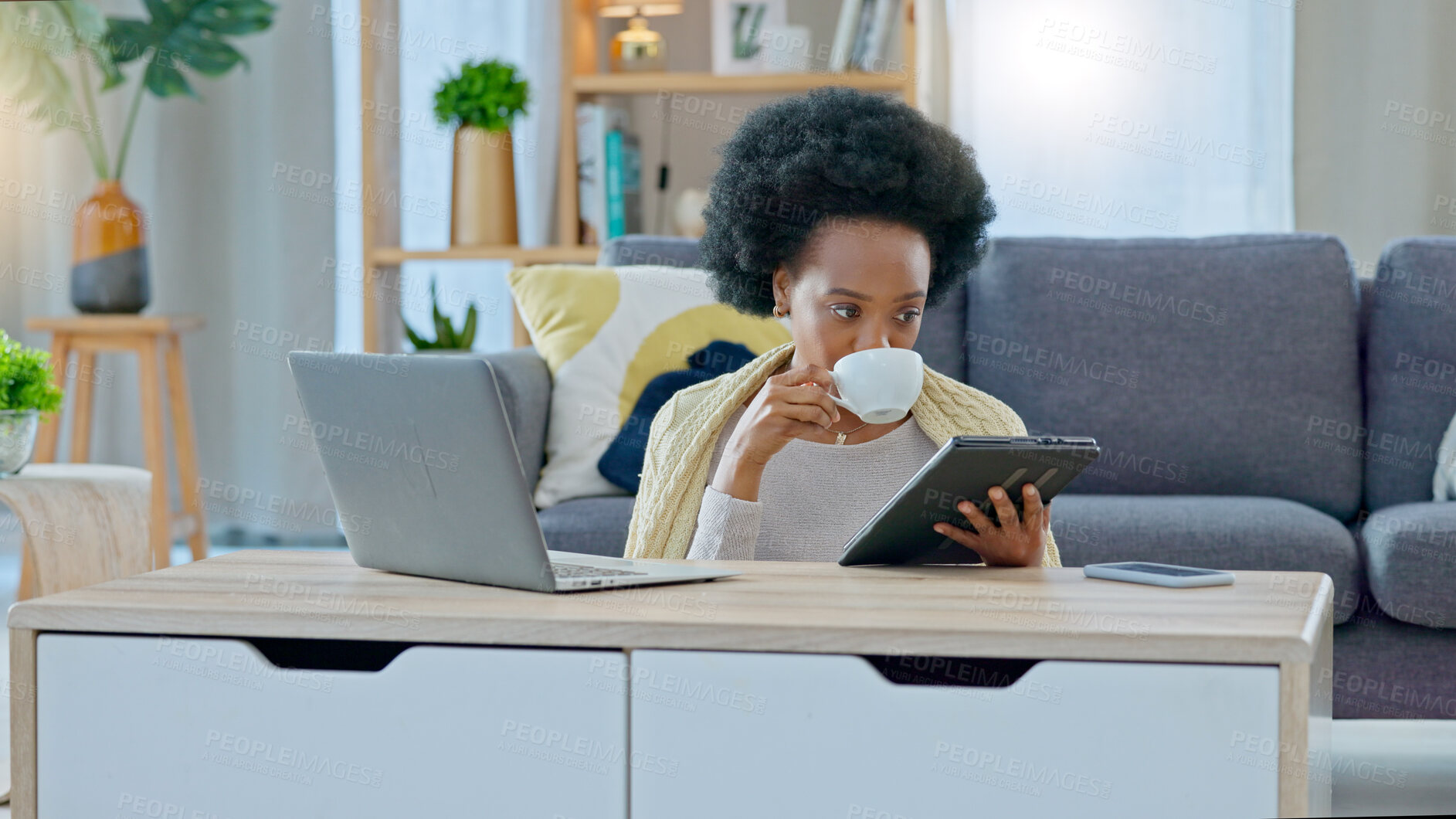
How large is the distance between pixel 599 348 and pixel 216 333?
1.93 meters

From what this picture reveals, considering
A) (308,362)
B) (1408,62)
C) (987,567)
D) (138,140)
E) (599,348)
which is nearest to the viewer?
(308,362)

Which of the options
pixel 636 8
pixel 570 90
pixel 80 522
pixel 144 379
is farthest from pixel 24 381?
pixel 636 8

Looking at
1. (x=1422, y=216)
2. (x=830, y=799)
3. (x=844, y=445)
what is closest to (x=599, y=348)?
(x=844, y=445)

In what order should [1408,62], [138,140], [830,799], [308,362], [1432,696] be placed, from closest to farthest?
1. [830,799]
2. [308,362]
3. [1432,696]
4. [1408,62]
5. [138,140]

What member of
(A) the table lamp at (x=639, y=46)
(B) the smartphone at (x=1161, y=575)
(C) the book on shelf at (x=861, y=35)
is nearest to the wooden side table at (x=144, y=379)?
(A) the table lamp at (x=639, y=46)

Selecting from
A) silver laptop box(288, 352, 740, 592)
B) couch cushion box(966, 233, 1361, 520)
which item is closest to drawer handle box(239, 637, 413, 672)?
silver laptop box(288, 352, 740, 592)

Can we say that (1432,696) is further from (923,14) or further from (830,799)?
(923,14)

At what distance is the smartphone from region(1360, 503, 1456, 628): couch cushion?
3.31 feet

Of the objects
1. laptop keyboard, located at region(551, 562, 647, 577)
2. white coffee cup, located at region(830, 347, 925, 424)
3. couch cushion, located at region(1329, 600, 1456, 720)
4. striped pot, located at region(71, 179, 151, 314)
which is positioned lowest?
couch cushion, located at region(1329, 600, 1456, 720)

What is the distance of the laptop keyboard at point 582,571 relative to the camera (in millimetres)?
909

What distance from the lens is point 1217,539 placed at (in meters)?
1.88

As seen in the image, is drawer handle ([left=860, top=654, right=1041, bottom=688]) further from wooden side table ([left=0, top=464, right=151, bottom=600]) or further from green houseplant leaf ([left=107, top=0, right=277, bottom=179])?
green houseplant leaf ([left=107, top=0, right=277, bottom=179])

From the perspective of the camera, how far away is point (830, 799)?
73 centimetres

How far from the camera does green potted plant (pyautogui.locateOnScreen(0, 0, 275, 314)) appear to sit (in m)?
3.09
